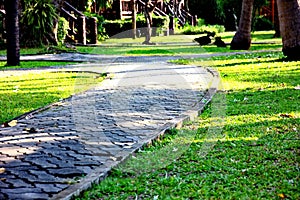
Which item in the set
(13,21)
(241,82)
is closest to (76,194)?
(241,82)

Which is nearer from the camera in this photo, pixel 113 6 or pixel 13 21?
pixel 13 21

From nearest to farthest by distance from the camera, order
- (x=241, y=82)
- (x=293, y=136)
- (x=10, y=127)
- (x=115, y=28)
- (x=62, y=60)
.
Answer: (x=293, y=136) → (x=10, y=127) → (x=241, y=82) → (x=62, y=60) → (x=115, y=28)

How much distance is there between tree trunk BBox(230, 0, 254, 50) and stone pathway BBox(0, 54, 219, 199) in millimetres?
8093

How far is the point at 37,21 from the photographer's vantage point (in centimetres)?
2281

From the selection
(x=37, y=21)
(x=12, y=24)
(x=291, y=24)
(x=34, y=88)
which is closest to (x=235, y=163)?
(x=34, y=88)

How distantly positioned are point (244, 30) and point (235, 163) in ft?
52.6

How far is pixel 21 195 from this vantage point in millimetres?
→ 4551

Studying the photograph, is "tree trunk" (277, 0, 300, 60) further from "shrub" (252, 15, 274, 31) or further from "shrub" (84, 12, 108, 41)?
"shrub" (252, 15, 274, 31)

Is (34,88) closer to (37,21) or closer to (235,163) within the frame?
(235,163)

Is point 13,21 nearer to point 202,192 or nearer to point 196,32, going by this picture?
point 202,192

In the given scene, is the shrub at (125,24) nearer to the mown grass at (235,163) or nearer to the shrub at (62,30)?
the shrub at (62,30)

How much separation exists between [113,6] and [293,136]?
1141 inches

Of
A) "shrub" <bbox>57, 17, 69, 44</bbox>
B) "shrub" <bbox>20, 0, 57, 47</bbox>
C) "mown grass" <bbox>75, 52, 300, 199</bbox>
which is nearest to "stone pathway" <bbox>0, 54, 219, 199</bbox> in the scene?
"mown grass" <bbox>75, 52, 300, 199</bbox>

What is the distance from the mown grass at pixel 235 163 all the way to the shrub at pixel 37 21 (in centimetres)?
1470
